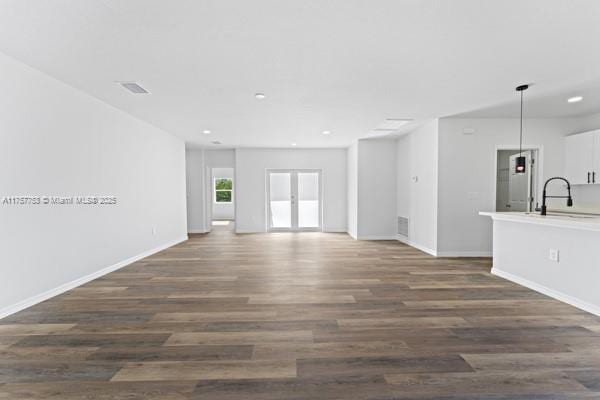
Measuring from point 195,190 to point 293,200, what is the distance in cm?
305

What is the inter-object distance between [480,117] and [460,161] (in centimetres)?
86

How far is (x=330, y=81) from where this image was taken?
3506 millimetres

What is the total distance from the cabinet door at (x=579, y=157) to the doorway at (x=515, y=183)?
49cm

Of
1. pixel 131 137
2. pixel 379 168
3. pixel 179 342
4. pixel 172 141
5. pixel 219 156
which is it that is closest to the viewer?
pixel 179 342

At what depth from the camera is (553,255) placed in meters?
3.30

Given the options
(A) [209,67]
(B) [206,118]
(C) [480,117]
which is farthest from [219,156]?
(C) [480,117]

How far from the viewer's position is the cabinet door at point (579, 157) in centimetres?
494

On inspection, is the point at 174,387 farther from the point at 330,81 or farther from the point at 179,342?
the point at 330,81

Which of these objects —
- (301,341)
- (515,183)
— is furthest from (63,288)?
(515,183)

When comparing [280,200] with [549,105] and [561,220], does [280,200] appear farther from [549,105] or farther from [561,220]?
[561,220]

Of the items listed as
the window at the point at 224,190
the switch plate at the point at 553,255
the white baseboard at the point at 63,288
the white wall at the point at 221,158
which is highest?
the white wall at the point at 221,158

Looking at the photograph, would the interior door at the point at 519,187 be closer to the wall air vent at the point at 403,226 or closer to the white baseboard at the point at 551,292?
the wall air vent at the point at 403,226

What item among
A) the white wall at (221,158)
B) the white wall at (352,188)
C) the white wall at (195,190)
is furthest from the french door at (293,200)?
the white wall at (195,190)

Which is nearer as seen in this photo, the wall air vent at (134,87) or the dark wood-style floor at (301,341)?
the dark wood-style floor at (301,341)
